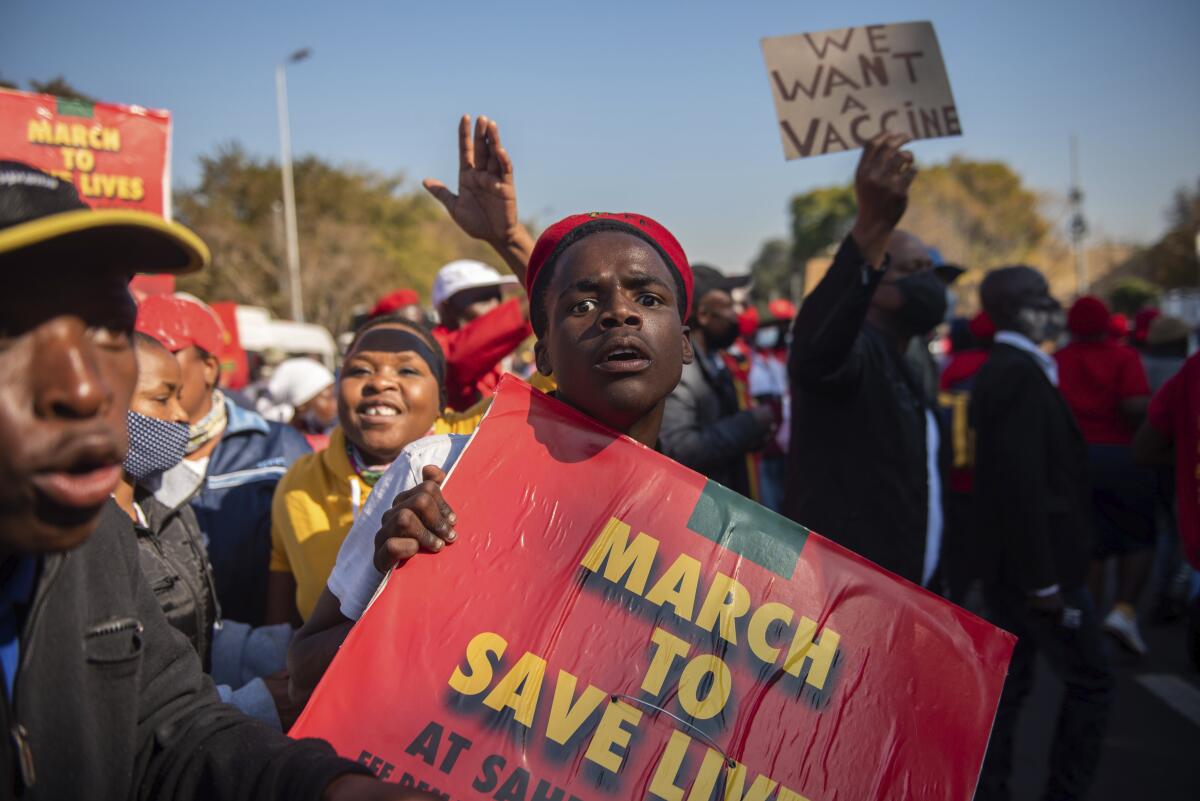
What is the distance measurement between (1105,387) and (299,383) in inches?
216

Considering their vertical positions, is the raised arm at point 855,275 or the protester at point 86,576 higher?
the raised arm at point 855,275

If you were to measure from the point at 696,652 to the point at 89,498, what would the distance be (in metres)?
1.02

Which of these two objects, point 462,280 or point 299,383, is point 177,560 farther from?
point 299,383

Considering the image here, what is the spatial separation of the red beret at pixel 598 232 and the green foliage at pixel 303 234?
2717cm

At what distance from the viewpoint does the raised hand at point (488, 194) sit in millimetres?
2566

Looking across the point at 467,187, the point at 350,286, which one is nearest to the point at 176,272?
the point at 467,187

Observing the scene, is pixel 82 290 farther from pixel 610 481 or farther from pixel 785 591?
pixel 785 591

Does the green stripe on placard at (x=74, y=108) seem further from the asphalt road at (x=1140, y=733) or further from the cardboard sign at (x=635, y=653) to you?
the asphalt road at (x=1140, y=733)

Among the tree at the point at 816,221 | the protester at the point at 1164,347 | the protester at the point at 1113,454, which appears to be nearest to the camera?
the protester at the point at 1113,454

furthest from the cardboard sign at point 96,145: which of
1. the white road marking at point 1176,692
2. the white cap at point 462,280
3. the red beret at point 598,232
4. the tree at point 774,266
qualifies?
the tree at point 774,266

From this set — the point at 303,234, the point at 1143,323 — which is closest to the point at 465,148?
the point at 1143,323

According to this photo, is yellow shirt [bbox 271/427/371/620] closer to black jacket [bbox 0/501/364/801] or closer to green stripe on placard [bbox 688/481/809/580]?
black jacket [bbox 0/501/364/801]

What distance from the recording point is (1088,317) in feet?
19.8

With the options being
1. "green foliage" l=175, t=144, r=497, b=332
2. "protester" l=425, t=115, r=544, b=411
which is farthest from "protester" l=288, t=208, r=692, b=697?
"green foliage" l=175, t=144, r=497, b=332
